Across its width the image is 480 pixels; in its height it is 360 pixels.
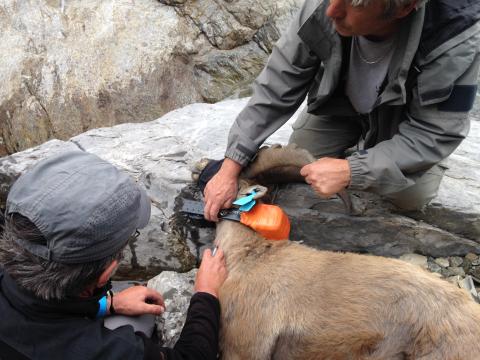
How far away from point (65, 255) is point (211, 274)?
1422 mm

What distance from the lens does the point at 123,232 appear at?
2.51m

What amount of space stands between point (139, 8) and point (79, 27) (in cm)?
106

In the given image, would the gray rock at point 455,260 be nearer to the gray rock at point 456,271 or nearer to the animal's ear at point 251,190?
the gray rock at point 456,271

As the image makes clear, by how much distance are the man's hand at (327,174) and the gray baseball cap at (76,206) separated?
1.60m

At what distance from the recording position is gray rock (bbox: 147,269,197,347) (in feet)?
12.2

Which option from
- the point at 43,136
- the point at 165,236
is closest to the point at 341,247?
the point at 165,236

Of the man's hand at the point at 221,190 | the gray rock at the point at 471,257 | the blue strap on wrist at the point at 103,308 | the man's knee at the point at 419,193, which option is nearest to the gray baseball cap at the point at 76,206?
the blue strap on wrist at the point at 103,308

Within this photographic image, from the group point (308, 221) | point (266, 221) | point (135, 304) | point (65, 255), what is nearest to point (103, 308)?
point (135, 304)

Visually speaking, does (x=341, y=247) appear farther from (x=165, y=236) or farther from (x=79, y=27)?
(x=79, y=27)

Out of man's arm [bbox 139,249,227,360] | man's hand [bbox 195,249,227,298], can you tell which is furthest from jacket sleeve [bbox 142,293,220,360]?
man's hand [bbox 195,249,227,298]

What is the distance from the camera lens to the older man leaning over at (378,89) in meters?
3.40

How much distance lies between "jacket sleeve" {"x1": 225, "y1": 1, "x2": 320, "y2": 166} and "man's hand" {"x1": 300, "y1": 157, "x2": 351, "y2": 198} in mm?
544

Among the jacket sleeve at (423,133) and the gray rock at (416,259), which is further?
the gray rock at (416,259)

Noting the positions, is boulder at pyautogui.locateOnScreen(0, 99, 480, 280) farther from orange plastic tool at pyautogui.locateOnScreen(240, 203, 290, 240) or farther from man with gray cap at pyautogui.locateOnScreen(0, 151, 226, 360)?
man with gray cap at pyautogui.locateOnScreen(0, 151, 226, 360)
